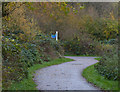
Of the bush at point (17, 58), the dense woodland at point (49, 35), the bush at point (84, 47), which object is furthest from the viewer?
the bush at point (84, 47)

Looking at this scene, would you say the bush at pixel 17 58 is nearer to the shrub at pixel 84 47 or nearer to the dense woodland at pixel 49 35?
the dense woodland at pixel 49 35

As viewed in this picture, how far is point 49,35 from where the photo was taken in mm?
20891

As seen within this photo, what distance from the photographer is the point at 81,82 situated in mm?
8750

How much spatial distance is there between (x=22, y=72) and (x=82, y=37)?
16.8 m

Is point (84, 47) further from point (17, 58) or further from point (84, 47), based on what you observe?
point (17, 58)

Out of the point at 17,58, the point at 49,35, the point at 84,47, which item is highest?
the point at 49,35

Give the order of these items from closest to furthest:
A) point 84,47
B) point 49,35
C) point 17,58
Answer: point 17,58 < point 49,35 < point 84,47

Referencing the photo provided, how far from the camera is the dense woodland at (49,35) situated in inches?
346

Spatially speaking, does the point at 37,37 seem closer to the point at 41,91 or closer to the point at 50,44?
the point at 50,44

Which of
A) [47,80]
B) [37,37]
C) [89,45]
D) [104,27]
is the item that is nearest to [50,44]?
[37,37]

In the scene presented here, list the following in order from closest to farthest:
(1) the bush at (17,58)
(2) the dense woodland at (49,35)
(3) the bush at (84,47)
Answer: (1) the bush at (17,58) → (2) the dense woodland at (49,35) → (3) the bush at (84,47)

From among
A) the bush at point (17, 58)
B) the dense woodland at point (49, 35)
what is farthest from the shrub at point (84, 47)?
the bush at point (17, 58)

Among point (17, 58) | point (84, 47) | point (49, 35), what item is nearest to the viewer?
point (17, 58)

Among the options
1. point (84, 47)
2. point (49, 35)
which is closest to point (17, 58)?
point (49, 35)
